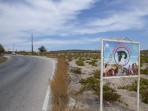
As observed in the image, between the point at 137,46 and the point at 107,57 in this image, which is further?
the point at 137,46

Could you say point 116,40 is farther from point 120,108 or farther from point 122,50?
point 120,108

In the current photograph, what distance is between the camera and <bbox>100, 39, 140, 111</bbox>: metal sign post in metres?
7.40

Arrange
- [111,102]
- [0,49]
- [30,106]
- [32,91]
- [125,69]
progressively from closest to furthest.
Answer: [125,69] < [30,106] < [111,102] < [32,91] < [0,49]

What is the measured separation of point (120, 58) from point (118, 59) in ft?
0.30

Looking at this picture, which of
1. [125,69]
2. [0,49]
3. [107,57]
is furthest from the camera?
[0,49]

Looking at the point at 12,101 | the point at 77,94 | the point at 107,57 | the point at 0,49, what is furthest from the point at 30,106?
the point at 0,49

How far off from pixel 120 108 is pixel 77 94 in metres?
2.07

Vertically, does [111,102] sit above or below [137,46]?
below

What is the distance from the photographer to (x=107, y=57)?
7465mm

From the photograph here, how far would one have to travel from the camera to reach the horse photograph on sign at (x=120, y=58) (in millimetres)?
7473

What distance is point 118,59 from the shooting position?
7797mm

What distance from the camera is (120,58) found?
7.86 metres

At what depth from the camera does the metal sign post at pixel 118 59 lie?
740 centimetres

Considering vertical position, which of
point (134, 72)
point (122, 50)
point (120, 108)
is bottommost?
point (120, 108)
